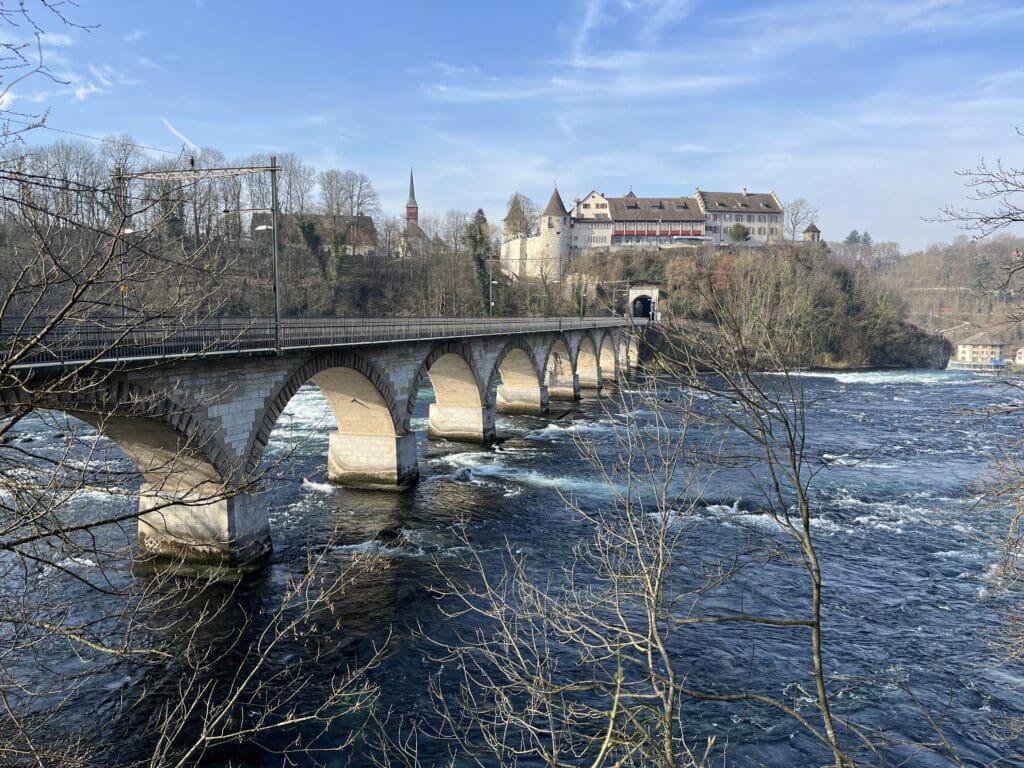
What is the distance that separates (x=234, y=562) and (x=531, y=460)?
16.3 metres

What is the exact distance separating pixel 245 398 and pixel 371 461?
872 cm

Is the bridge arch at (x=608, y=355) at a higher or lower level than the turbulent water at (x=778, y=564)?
higher

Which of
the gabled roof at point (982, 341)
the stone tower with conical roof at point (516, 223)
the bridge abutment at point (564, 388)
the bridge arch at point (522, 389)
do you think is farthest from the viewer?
the stone tower with conical roof at point (516, 223)

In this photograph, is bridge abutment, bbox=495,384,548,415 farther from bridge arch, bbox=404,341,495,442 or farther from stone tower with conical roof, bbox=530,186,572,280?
stone tower with conical roof, bbox=530,186,572,280

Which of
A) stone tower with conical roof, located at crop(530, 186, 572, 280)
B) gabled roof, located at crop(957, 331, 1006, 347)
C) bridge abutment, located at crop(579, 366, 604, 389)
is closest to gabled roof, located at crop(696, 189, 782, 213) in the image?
stone tower with conical roof, located at crop(530, 186, 572, 280)

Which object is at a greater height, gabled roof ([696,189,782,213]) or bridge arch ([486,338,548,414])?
gabled roof ([696,189,782,213])

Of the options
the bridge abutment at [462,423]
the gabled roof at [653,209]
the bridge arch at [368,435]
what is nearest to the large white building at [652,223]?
the gabled roof at [653,209]

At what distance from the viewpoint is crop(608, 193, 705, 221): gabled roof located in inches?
4498

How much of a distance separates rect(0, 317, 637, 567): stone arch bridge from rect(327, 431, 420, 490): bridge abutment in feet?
0.15

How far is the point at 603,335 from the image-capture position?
6694cm

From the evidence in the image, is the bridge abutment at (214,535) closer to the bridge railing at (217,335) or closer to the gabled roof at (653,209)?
the bridge railing at (217,335)

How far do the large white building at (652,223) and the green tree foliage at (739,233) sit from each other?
123 inches

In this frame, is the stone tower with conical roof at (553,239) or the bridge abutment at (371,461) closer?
the bridge abutment at (371,461)

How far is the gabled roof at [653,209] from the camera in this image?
4498 inches
